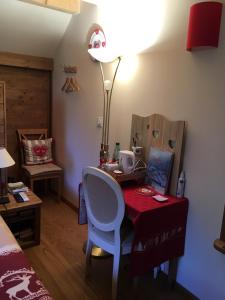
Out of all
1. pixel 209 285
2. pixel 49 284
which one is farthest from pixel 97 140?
pixel 209 285

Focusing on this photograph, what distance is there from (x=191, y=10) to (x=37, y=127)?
258 centimetres

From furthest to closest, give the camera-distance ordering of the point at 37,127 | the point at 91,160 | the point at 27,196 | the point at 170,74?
1. the point at 37,127
2. the point at 91,160
3. the point at 27,196
4. the point at 170,74

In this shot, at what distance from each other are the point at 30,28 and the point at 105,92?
124cm

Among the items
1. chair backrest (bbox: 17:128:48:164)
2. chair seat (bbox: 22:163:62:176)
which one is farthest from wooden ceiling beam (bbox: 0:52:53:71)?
chair seat (bbox: 22:163:62:176)

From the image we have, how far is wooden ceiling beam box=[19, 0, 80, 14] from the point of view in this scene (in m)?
2.34

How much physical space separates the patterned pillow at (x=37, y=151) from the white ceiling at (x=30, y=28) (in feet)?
3.68

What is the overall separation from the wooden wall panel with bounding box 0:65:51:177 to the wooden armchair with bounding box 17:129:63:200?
0.11 metres

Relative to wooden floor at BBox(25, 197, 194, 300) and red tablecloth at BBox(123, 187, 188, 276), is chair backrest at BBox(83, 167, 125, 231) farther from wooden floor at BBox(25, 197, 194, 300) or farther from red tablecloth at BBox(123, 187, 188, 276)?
wooden floor at BBox(25, 197, 194, 300)

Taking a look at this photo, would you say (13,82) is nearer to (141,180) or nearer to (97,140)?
(97,140)

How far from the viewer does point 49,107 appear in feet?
12.0

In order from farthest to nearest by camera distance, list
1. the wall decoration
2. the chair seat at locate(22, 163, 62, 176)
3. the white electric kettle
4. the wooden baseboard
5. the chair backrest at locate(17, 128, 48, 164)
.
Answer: the chair backrest at locate(17, 128, 48, 164) < the wooden baseboard < the chair seat at locate(22, 163, 62, 176) < the wall decoration < the white electric kettle

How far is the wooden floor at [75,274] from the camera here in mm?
1919

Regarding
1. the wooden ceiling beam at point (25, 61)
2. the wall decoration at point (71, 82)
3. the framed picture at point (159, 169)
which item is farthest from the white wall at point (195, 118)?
the wooden ceiling beam at point (25, 61)

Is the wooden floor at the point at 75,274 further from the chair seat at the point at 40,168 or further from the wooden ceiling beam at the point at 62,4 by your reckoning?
the wooden ceiling beam at the point at 62,4
